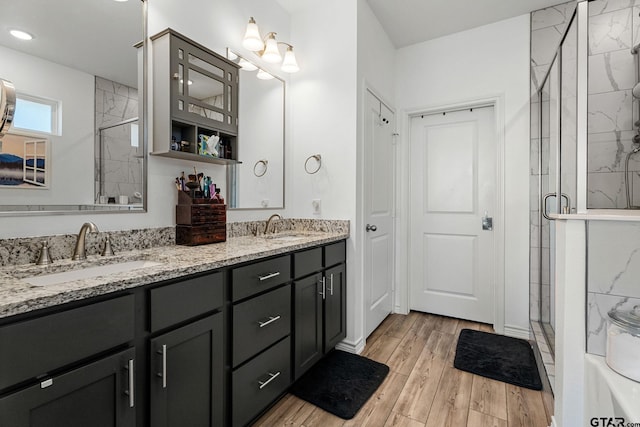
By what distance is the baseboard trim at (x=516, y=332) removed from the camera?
2.66m

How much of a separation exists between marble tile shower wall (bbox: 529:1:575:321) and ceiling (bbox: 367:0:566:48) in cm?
10

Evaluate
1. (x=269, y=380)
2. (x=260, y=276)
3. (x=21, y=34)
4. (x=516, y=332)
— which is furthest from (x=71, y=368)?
(x=516, y=332)

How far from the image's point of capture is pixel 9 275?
105 cm

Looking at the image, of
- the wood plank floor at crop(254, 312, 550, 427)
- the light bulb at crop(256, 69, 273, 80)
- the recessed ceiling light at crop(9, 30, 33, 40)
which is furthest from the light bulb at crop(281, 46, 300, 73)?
the wood plank floor at crop(254, 312, 550, 427)

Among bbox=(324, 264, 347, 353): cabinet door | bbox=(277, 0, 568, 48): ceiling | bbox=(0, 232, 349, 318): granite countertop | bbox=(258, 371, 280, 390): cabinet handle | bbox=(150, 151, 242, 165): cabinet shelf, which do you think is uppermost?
bbox=(277, 0, 568, 48): ceiling

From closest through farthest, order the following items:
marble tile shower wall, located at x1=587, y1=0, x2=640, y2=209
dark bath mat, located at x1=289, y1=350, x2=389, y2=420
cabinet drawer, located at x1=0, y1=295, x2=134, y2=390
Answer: cabinet drawer, located at x1=0, y1=295, x2=134, y2=390 < dark bath mat, located at x1=289, y1=350, x2=389, y2=420 < marble tile shower wall, located at x1=587, y1=0, x2=640, y2=209

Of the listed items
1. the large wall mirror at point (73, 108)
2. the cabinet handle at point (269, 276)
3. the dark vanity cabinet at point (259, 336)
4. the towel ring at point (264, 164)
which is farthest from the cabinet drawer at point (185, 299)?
the towel ring at point (264, 164)

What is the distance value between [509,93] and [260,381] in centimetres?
298

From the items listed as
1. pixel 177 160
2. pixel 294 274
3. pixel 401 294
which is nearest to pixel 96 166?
pixel 177 160

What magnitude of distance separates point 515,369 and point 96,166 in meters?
2.80

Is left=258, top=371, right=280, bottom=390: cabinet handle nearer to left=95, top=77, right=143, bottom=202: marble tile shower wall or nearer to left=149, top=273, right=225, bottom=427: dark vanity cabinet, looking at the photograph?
left=149, top=273, right=225, bottom=427: dark vanity cabinet

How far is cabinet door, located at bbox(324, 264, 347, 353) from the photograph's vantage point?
2.10 m

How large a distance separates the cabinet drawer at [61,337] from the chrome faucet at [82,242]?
543 mm

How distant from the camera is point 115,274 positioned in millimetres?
1038
